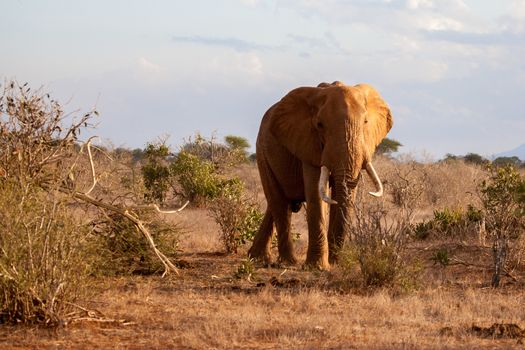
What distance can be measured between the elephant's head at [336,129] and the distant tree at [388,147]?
28.7 metres

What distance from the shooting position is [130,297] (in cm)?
971

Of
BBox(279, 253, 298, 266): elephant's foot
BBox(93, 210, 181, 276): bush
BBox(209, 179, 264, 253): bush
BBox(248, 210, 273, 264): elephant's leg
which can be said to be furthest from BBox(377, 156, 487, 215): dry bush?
BBox(93, 210, 181, 276): bush

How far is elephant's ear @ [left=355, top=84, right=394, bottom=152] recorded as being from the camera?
12242mm

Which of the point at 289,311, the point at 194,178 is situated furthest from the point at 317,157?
the point at 194,178

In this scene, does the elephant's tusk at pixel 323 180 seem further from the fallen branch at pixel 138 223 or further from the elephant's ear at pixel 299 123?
the fallen branch at pixel 138 223

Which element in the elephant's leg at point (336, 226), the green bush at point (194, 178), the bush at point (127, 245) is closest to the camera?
the bush at point (127, 245)

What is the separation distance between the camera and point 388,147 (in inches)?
1661

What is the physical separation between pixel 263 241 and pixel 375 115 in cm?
256

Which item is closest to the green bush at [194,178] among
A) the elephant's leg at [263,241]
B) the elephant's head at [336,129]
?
the elephant's leg at [263,241]

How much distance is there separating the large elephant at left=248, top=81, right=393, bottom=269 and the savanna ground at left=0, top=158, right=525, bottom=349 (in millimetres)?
644

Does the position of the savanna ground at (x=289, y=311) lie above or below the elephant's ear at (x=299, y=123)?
below

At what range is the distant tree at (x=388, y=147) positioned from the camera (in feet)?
137

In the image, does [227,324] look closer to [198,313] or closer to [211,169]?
[198,313]

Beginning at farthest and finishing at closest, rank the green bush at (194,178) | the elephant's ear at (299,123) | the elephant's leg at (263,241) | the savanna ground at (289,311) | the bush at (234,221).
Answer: the green bush at (194,178)
the bush at (234,221)
the elephant's leg at (263,241)
the elephant's ear at (299,123)
the savanna ground at (289,311)
